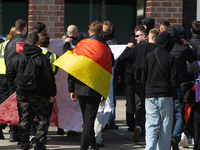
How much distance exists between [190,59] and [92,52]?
169cm

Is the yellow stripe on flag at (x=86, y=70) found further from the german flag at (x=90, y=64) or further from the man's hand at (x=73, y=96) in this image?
the man's hand at (x=73, y=96)

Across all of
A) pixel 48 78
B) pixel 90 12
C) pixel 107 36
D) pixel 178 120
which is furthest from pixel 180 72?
pixel 90 12

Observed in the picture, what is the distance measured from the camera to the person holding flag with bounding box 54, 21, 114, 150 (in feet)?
20.1

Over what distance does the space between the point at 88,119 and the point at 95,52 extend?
0.98m

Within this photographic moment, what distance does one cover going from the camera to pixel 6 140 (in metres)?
7.46

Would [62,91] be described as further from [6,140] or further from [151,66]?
[151,66]

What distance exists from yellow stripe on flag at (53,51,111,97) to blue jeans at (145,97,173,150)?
30.8 inches

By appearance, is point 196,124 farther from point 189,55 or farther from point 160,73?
point 189,55

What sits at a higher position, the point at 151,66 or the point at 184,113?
the point at 151,66

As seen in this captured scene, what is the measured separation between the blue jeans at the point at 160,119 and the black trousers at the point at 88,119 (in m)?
0.79

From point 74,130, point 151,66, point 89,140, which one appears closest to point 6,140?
point 74,130

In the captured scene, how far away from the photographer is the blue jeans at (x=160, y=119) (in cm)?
584

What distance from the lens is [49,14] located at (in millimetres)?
11898

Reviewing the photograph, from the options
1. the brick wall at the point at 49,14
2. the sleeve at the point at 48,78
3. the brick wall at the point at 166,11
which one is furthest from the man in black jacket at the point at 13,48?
the brick wall at the point at 166,11
